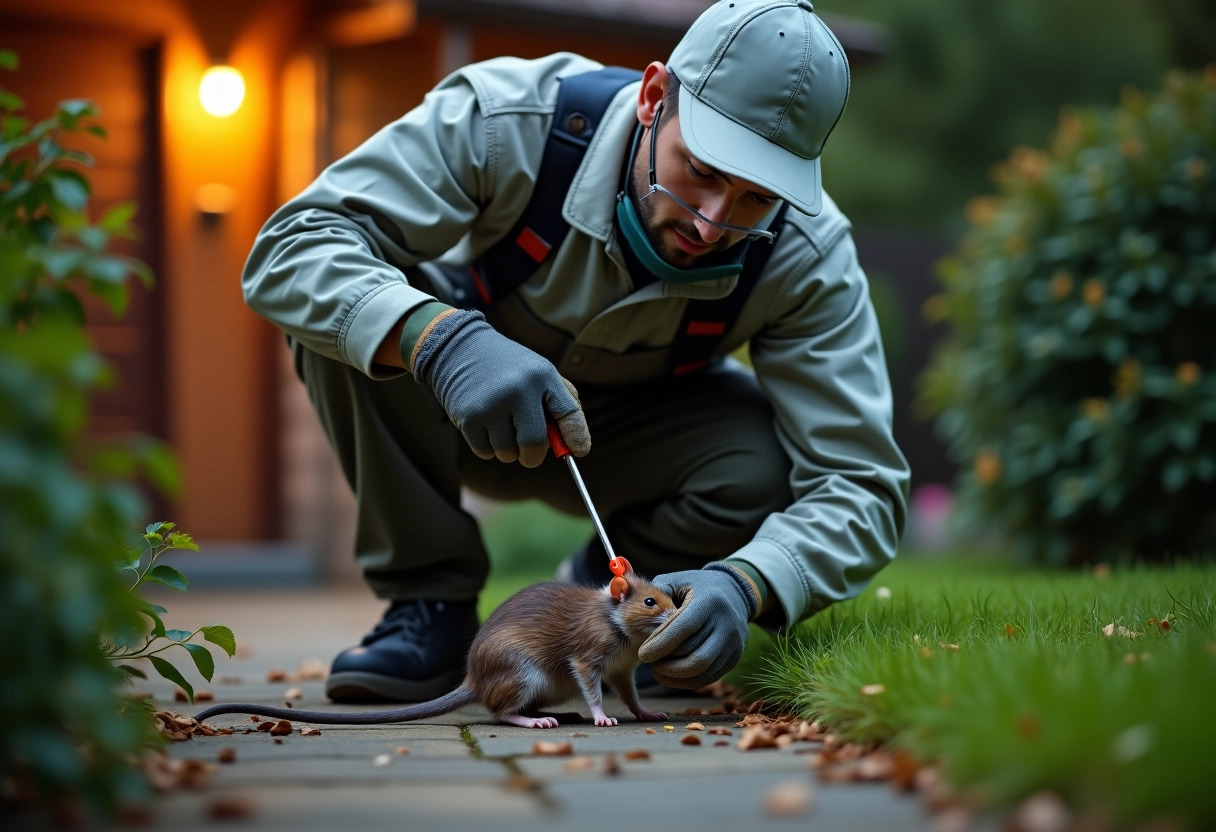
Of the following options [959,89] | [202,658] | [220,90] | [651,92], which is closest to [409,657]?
[202,658]

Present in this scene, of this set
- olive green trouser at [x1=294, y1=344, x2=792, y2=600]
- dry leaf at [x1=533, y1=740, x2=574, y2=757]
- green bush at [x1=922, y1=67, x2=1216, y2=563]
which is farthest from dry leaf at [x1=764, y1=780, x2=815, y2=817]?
green bush at [x1=922, y1=67, x2=1216, y2=563]

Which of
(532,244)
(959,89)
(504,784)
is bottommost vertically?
(504,784)

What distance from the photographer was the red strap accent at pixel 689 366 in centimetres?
362

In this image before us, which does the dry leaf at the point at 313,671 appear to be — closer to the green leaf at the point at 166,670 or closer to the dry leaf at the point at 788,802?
the green leaf at the point at 166,670

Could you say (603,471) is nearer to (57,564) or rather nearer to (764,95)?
(764,95)

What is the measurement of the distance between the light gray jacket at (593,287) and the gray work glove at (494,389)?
8.7 inches

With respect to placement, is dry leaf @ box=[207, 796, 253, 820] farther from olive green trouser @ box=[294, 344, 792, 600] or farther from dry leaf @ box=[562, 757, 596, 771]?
olive green trouser @ box=[294, 344, 792, 600]

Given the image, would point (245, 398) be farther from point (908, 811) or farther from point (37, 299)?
point (908, 811)

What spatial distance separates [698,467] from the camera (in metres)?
3.57

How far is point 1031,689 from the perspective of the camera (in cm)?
197

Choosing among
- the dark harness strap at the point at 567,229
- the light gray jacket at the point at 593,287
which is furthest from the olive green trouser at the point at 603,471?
the dark harness strap at the point at 567,229

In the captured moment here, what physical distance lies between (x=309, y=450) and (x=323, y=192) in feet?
15.1

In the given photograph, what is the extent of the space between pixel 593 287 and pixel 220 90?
492cm

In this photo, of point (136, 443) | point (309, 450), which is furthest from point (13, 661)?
point (309, 450)
